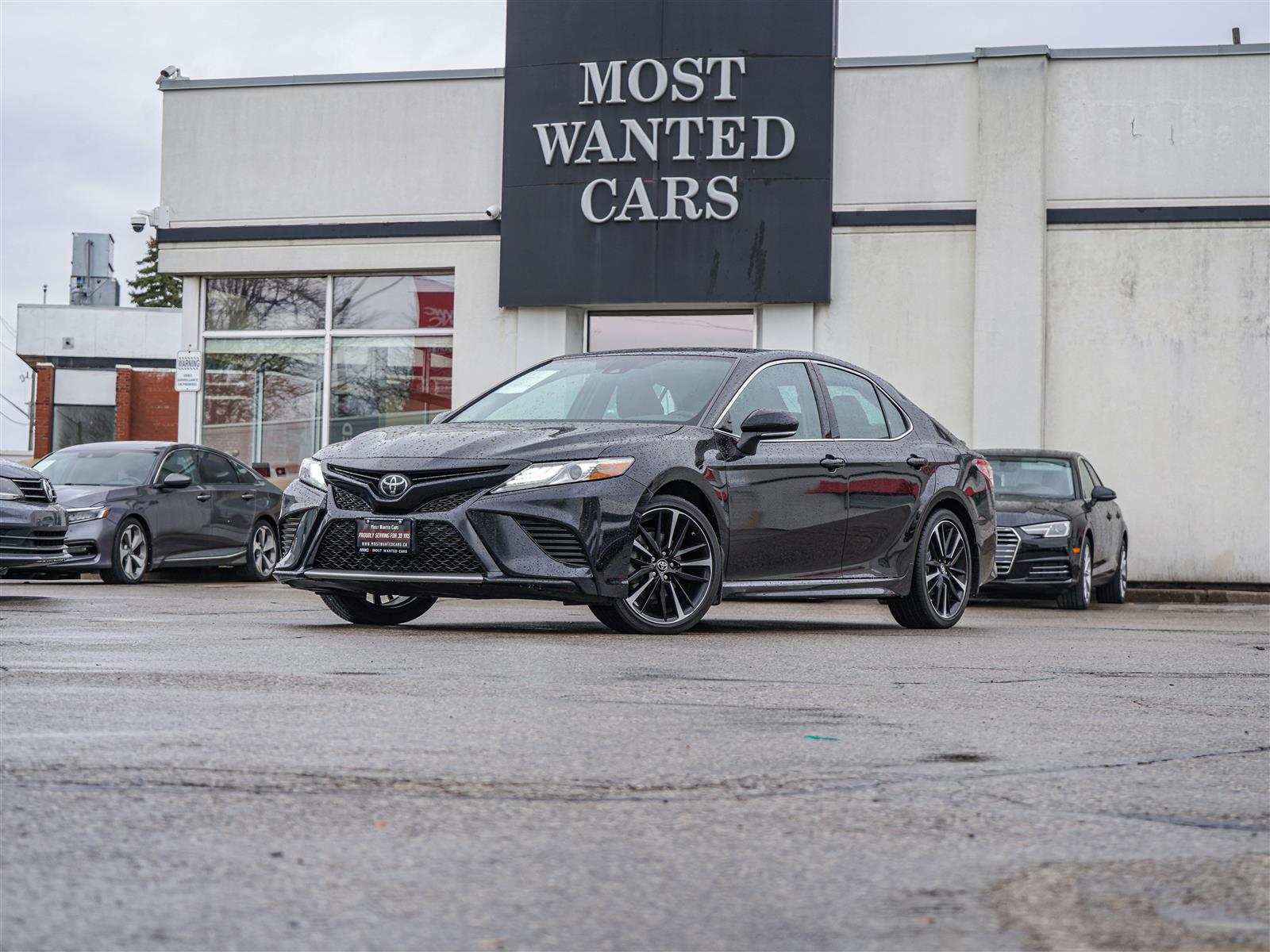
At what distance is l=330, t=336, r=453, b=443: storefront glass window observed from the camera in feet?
71.4

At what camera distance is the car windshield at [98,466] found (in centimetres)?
1730

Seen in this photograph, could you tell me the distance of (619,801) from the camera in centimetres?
406

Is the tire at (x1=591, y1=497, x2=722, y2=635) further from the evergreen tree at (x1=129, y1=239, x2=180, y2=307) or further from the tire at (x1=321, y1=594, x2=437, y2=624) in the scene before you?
the evergreen tree at (x1=129, y1=239, x2=180, y2=307)

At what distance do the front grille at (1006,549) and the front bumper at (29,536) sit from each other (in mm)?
7850

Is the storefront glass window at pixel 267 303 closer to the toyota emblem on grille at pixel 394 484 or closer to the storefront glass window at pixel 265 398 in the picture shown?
the storefront glass window at pixel 265 398

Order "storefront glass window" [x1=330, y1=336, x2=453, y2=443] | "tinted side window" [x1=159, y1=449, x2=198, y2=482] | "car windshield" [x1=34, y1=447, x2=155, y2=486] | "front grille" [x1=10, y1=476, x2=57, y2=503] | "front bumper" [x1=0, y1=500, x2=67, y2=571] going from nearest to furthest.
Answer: "front bumper" [x1=0, y1=500, x2=67, y2=571] < "front grille" [x1=10, y1=476, x2=57, y2=503] < "car windshield" [x1=34, y1=447, x2=155, y2=486] < "tinted side window" [x1=159, y1=449, x2=198, y2=482] < "storefront glass window" [x1=330, y1=336, x2=453, y2=443]

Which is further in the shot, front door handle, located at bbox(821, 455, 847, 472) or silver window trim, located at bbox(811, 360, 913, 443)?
silver window trim, located at bbox(811, 360, 913, 443)

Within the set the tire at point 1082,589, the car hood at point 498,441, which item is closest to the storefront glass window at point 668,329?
the tire at point 1082,589

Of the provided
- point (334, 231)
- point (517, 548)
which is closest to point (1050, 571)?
point (517, 548)

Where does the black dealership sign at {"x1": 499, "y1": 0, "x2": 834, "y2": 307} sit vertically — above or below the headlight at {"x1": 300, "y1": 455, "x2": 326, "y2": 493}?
above

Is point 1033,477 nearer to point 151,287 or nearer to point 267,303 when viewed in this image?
point 267,303

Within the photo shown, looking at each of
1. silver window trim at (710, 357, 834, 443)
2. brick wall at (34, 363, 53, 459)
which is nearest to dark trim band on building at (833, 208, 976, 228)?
silver window trim at (710, 357, 834, 443)

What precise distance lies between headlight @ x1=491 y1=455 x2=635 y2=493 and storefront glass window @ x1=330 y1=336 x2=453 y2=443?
1294cm

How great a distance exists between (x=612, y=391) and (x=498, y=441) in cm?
120
